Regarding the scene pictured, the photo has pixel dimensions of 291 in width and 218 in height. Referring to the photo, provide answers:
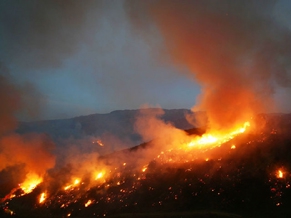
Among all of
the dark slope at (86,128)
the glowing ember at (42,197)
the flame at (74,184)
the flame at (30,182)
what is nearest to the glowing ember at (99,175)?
the flame at (74,184)

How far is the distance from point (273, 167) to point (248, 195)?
6.87 metres

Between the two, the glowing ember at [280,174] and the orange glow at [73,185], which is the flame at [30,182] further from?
the glowing ember at [280,174]

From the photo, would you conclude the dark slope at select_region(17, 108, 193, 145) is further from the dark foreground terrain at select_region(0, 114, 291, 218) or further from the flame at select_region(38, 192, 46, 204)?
the dark foreground terrain at select_region(0, 114, 291, 218)

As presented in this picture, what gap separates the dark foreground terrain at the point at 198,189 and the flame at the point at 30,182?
165 inches

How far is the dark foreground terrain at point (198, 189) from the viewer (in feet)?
102

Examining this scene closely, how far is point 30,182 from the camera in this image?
5984 cm

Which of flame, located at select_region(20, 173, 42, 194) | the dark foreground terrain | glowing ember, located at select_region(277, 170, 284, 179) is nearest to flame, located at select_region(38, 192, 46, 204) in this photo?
the dark foreground terrain

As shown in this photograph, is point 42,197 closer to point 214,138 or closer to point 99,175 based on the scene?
point 99,175

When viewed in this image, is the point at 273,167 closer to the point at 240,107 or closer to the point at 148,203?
the point at 148,203

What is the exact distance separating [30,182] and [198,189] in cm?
4170

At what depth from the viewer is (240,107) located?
204 feet

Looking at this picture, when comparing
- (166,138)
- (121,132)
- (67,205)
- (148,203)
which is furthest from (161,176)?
(121,132)

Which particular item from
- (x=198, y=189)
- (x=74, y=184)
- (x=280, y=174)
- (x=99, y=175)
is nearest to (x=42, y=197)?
(x=74, y=184)

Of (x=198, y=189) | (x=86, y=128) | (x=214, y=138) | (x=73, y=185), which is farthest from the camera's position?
(x=86, y=128)
